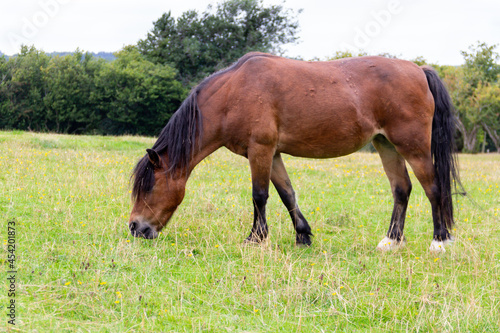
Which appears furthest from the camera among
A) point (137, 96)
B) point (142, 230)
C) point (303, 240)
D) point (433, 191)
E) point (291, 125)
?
point (137, 96)

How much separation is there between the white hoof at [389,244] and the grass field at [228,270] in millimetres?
107

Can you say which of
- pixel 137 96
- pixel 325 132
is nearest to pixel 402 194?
pixel 325 132

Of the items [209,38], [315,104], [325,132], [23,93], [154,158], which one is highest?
[209,38]

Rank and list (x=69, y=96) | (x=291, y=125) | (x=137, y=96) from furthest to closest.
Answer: (x=137, y=96)
(x=69, y=96)
(x=291, y=125)

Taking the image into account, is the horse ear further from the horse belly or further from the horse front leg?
the horse belly

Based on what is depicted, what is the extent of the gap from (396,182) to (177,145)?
3179 millimetres

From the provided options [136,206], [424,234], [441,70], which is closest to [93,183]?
[136,206]

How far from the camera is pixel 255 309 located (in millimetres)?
3400

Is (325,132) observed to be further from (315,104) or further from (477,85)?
(477,85)

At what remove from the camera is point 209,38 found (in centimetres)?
4009

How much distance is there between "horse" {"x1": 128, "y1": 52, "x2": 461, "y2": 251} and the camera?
540 cm

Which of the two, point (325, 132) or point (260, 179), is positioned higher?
point (325, 132)

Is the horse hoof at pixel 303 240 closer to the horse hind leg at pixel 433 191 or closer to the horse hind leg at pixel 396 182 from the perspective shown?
the horse hind leg at pixel 396 182

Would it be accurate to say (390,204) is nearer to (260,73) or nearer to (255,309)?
(260,73)
